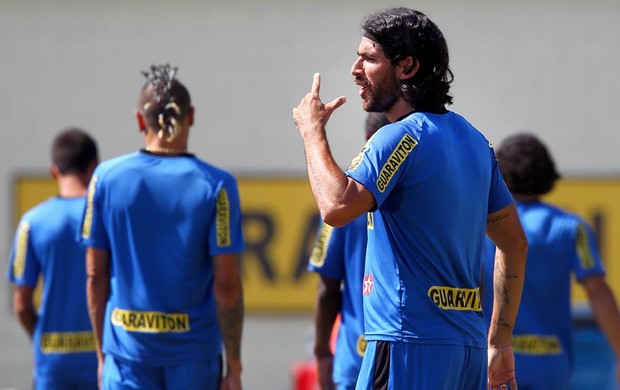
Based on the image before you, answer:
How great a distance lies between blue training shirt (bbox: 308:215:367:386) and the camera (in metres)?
5.43

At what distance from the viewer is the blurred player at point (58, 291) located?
6.30 meters

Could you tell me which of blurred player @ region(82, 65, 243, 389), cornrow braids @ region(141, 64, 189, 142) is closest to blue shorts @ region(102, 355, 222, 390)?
blurred player @ region(82, 65, 243, 389)

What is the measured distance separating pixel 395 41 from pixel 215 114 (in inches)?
316

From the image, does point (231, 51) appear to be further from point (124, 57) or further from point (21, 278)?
point (21, 278)

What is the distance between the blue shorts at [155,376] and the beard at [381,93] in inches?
70.9

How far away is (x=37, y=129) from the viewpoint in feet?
39.1

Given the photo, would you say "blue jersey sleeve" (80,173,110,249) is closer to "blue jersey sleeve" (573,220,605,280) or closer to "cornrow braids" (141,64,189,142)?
"cornrow braids" (141,64,189,142)

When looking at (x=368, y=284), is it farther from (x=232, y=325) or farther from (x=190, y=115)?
(x=190, y=115)

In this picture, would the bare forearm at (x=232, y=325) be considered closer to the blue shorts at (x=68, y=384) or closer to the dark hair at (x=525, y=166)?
the blue shorts at (x=68, y=384)

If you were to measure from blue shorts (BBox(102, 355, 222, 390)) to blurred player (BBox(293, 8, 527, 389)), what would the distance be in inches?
58.8

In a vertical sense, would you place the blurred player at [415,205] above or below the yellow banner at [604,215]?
above

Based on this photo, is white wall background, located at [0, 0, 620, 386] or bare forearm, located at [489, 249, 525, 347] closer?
bare forearm, located at [489, 249, 525, 347]

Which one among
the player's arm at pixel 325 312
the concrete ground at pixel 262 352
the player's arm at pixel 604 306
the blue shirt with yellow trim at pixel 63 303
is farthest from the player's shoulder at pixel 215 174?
the concrete ground at pixel 262 352

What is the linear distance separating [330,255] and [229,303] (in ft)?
1.92
